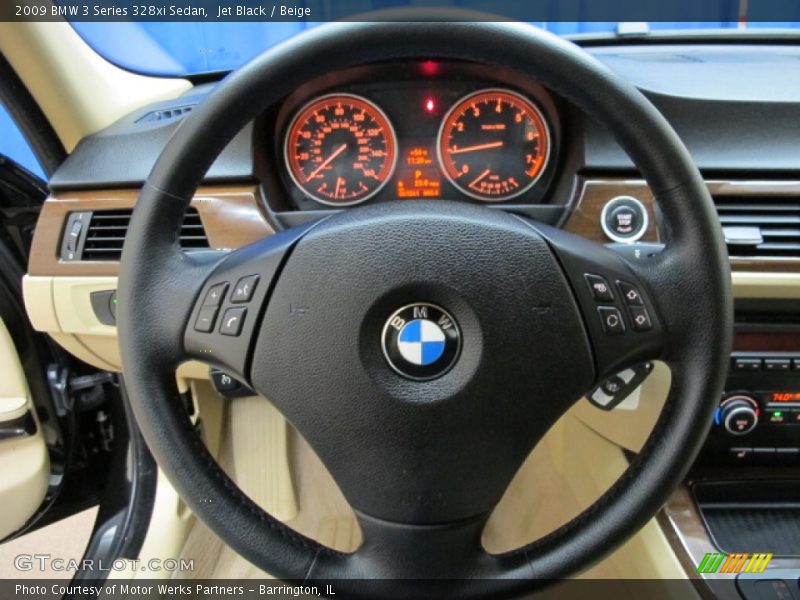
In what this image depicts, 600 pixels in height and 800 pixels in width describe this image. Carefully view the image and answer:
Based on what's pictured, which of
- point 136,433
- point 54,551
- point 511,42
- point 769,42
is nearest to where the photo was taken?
point 511,42

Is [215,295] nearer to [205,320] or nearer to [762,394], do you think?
[205,320]

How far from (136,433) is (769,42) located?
1.62 meters

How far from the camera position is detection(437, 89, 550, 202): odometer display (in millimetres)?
1070

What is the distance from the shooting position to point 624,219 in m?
1.01

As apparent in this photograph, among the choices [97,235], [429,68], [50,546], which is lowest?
[50,546]

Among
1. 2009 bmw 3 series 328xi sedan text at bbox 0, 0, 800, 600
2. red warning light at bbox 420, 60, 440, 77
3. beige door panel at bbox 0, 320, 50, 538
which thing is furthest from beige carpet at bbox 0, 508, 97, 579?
red warning light at bbox 420, 60, 440, 77

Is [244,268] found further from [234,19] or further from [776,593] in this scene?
[776,593]

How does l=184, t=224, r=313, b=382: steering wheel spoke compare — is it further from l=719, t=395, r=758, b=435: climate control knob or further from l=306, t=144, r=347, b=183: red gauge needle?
l=719, t=395, r=758, b=435: climate control knob

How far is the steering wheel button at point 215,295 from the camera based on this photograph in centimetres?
75

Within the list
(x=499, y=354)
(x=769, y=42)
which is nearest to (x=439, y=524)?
(x=499, y=354)

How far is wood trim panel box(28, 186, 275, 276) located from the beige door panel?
1.09 ft

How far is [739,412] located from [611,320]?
1.68 ft

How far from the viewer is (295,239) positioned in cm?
74

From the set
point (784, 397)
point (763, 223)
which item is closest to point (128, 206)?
point (763, 223)
